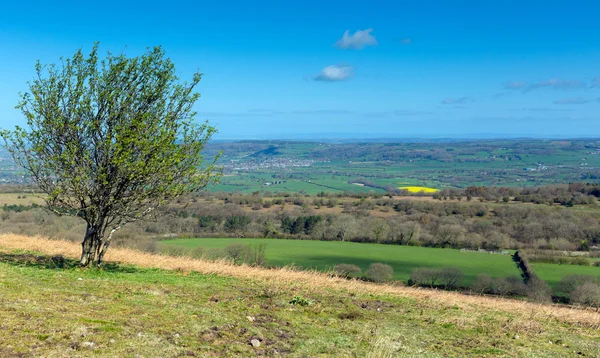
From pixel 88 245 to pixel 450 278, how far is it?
40214 millimetres

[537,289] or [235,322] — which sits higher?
[235,322]

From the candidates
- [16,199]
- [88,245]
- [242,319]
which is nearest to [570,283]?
[242,319]

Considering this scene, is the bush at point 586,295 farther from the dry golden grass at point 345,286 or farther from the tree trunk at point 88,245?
the tree trunk at point 88,245

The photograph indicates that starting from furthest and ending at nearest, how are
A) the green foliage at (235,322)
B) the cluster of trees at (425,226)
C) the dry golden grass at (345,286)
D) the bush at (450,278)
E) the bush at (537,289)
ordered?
the cluster of trees at (425,226), the bush at (450,278), the bush at (537,289), the dry golden grass at (345,286), the green foliage at (235,322)

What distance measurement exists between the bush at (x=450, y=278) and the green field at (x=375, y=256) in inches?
56.2

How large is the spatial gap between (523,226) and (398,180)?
90.9 metres

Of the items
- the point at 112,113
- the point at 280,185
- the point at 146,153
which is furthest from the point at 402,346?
the point at 280,185

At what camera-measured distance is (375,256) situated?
2379 inches

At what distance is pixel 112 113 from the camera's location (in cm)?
1525

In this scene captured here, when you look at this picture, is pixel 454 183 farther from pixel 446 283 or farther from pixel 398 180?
pixel 446 283

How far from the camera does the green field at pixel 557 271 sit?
5052 cm

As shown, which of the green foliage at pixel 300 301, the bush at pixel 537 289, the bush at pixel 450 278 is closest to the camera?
the green foliage at pixel 300 301

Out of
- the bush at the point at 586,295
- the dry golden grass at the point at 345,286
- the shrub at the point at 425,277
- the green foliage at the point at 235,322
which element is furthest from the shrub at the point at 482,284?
the green foliage at the point at 235,322

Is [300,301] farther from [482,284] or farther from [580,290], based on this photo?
[482,284]
